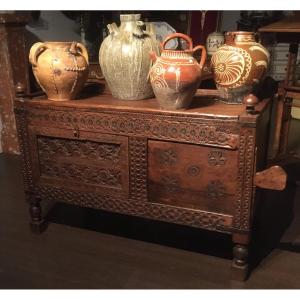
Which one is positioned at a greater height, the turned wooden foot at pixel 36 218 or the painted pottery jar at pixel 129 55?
the painted pottery jar at pixel 129 55

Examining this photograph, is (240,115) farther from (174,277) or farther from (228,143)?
(174,277)

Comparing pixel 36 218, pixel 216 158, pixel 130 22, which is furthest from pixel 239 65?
pixel 36 218

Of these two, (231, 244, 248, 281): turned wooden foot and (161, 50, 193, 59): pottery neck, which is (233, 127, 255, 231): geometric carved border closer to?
(231, 244, 248, 281): turned wooden foot

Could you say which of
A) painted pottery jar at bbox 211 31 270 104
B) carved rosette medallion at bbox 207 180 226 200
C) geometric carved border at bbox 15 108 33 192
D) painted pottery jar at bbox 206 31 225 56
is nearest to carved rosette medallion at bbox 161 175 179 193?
carved rosette medallion at bbox 207 180 226 200

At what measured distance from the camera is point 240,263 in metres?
1.33

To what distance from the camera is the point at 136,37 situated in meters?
1.36

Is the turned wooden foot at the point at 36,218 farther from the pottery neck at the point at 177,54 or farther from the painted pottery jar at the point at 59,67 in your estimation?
the pottery neck at the point at 177,54

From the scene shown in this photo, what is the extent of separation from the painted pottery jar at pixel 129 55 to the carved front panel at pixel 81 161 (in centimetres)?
22

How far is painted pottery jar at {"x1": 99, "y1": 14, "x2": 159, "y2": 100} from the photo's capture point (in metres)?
1.34

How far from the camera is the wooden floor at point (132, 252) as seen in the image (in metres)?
1.33

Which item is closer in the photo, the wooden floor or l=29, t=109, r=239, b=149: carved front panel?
l=29, t=109, r=239, b=149: carved front panel

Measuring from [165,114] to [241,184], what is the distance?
34cm

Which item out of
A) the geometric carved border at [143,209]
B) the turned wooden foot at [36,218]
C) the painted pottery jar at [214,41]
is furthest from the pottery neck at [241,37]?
the painted pottery jar at [214,41]

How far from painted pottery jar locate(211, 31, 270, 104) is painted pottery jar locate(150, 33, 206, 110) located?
84 mm
